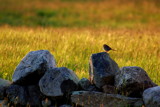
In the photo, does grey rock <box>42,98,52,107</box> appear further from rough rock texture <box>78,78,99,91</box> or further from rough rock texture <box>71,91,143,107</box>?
rough rock texture <box>78,78,99,91</box>

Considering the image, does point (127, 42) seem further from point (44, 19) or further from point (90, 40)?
point (44, 19)

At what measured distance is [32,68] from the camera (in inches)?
251

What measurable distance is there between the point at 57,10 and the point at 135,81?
67.7 ft

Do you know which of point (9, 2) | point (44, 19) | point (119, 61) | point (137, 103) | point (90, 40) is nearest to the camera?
point (137, 103)

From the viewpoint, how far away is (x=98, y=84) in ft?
20.5

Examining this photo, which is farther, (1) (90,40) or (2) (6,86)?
(1) (90,40)

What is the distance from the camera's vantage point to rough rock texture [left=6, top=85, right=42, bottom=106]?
6305 mm

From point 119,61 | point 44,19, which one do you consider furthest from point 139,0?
point 119,61

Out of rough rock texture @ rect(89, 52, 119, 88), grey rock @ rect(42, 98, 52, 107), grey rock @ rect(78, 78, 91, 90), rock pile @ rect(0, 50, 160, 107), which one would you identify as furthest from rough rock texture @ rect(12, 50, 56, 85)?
rough rock texture @ rect(89, 52, 119, 88)

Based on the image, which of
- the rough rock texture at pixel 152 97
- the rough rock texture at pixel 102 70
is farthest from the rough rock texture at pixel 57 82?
the rough rock texture at pixel 152 97

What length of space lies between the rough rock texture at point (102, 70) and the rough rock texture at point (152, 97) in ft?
2.38

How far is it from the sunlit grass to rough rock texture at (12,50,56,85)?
3.50 ft

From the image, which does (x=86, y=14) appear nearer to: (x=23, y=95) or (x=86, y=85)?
(x=86, y=85)

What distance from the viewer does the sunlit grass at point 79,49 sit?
8352mm
